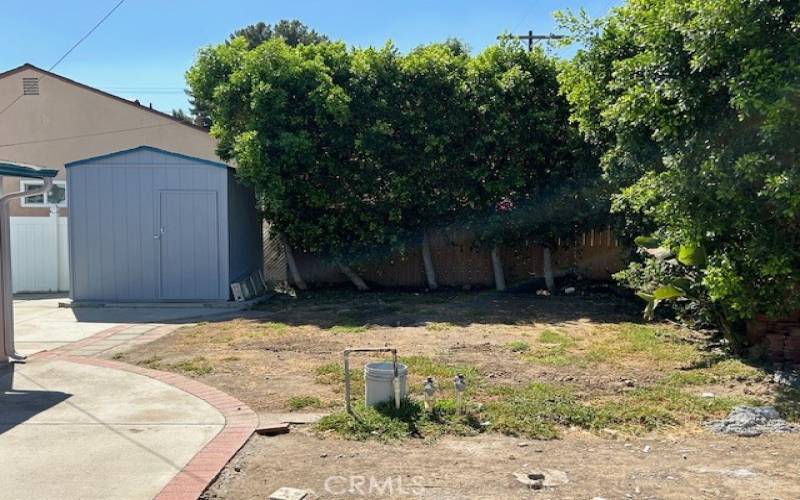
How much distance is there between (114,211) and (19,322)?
276 cm

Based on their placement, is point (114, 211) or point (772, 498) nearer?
point (772, 498)

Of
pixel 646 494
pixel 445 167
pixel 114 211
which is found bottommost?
pixel 646 494

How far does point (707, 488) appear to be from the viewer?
4.03 meters

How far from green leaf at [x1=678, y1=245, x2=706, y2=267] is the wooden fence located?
6.42m

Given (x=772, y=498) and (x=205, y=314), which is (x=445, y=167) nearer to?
(x=205, y=314)

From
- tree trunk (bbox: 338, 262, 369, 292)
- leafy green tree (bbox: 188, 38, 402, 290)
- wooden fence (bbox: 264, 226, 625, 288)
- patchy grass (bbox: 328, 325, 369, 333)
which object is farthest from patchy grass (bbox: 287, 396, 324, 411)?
tree trunk (bbox: 338, 262, 369, 292)

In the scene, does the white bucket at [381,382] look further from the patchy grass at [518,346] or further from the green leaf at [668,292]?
the green leaf at [668,292]

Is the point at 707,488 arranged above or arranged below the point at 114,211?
below

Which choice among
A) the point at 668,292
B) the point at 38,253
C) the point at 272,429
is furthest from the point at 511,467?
the point at 38,253

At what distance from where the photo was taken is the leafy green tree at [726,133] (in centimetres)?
553

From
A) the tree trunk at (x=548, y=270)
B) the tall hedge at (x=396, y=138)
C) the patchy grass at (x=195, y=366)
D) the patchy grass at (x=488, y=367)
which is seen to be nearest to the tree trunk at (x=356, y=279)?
the tall hedge at (x=396, y=138)

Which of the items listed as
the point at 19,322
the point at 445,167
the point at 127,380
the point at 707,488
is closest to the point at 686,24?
the point at 707,488

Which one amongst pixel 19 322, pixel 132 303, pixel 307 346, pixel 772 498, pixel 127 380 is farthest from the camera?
pixel 132 303

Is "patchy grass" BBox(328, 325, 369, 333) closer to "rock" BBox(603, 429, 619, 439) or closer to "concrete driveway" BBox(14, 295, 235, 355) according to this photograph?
"concrete driveway" BBox(14, 295, 235, 355)
